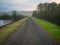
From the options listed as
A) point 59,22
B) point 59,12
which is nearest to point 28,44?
point 59,22

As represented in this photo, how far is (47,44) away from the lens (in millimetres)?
11414

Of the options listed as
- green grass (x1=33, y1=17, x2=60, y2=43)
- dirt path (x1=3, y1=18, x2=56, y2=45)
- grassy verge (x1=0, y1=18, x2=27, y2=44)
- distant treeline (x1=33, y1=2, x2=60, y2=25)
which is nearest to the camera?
dirt path (x1=3, y1=18, x2=56, y2=45)

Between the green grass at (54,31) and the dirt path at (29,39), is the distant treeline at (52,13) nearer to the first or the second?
the green grass at (54,31)

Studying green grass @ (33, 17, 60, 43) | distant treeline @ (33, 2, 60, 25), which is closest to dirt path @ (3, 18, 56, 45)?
green grass @ (33, 17, 60, 43)

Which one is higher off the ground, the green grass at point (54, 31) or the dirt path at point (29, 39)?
the dirt path at point (29, 39)

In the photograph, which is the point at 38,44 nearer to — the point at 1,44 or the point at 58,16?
the point at 1,44

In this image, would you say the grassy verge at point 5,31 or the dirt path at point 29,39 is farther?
the grassy verge at point 5,31

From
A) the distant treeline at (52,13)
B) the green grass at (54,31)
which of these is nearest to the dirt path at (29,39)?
the green grass at (54,31)

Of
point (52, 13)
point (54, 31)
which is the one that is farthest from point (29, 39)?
point (52, 13)

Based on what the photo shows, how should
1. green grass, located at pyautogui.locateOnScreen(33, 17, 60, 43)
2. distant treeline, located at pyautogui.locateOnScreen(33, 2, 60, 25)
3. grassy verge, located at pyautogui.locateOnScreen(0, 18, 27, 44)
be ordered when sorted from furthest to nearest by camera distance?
distant treeline, located at pyautogui.locateOnScreen(33, 2, 60, 25)
green grass, located at pyautogui.locateOnScreen(33, 17, 60, 43)
grassy verge, located at pyautogui.locateOnScreen(0, 18, 27, 44)

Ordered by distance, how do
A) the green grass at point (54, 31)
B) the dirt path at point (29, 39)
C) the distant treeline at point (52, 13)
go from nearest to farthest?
the dirt path at point (29, 39)
the green grass at point (54, 31)
the distant treeline at point (52, 13)

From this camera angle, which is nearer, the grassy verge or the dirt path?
the dirt path

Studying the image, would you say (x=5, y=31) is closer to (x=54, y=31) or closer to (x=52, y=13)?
(x=54, y=31)

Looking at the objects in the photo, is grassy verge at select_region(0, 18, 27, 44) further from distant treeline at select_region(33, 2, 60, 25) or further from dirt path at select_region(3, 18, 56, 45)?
distant treeline at select_region(33, 2, 60, 25)
